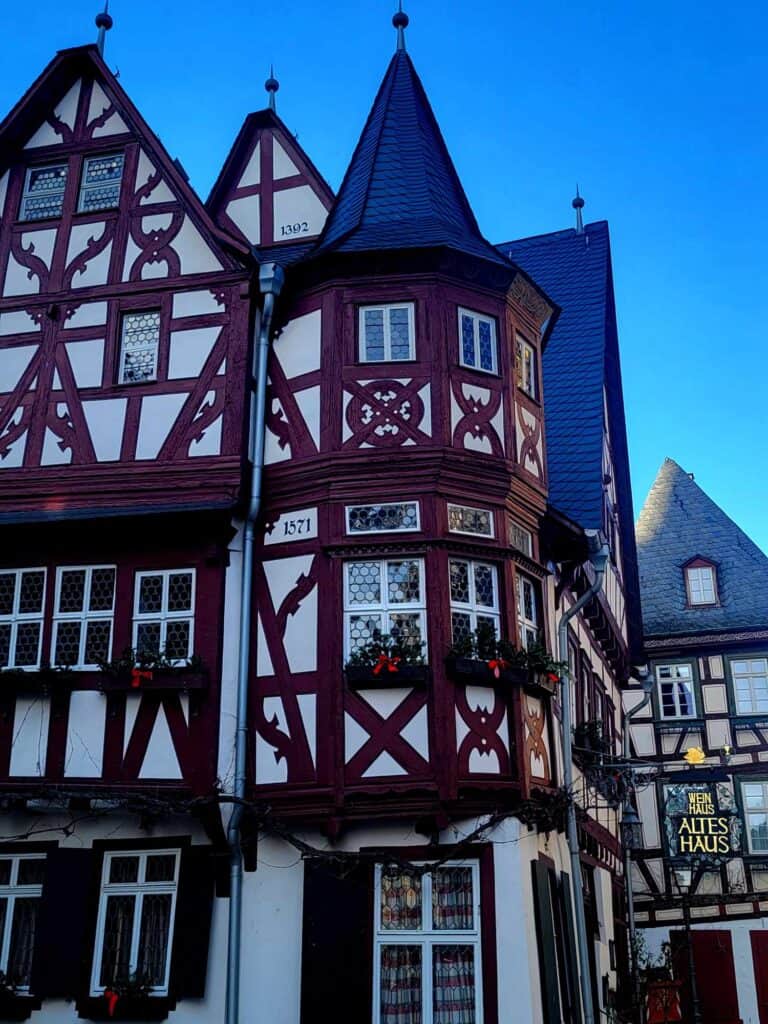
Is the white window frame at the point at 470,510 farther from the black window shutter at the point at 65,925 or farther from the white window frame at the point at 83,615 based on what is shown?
the black window shutter at the point at 65,925

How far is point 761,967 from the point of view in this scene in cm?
2403

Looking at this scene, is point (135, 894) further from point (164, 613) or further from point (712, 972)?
point (712, 972)

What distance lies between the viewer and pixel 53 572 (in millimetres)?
14664

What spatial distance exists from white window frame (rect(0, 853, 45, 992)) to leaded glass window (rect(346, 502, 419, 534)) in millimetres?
5179

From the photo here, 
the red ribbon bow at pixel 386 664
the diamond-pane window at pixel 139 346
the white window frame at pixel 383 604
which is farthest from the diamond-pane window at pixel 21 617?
the red ribbon bow at pixel 386 664

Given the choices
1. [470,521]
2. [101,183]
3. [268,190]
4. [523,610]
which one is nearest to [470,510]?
[470,521]

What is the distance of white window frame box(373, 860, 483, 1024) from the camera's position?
39.9 ft

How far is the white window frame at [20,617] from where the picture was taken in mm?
14336

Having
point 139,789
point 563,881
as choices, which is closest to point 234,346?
point 139,789

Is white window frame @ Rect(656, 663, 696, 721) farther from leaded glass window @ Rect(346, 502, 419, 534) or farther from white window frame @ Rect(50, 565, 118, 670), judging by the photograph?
white window frame @ Rect(50, 565, 118, 670)

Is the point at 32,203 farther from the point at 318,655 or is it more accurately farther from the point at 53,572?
the point at 318,655

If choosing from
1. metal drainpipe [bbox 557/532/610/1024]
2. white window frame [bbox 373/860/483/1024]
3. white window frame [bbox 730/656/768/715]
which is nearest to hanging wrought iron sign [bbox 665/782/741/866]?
white window frame [bbox 730/656/768/715]

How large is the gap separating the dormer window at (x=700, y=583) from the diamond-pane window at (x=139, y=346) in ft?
56.6

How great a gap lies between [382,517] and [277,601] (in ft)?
5.03
